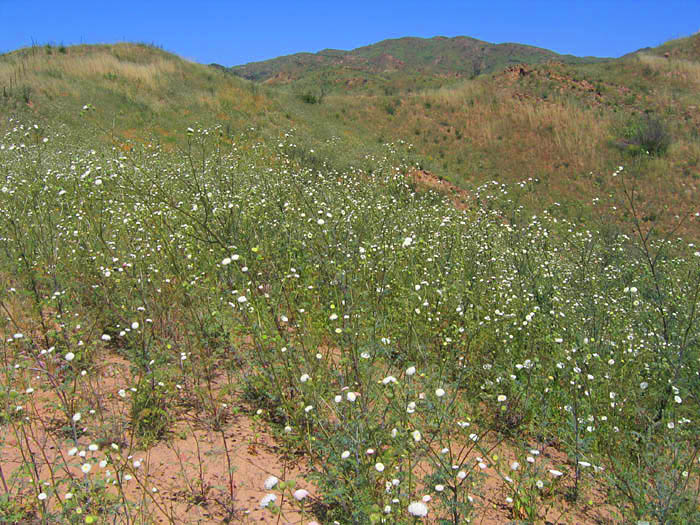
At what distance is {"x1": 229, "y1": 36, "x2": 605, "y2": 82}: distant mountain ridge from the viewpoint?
292ft

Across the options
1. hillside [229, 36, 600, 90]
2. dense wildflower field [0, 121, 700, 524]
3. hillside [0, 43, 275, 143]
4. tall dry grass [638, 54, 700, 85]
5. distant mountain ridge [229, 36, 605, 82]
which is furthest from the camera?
distant mountain ridge [229, 36, 605, 82]

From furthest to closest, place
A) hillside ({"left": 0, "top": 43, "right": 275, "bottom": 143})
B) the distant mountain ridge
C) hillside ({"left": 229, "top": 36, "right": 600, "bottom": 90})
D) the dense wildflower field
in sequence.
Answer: the distant mountain ridge → hillside ({"left": 229, "top": 36, "right": 600, "bottom": 90}) → hillside ({"left": 0, "top": 43, "right": 275, "bottom": 143}) → the dense wildflower field

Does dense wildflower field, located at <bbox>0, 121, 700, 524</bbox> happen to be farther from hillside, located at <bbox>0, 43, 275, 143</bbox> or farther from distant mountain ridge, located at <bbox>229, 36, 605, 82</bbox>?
distant mountain ridge, located at <bbox>229, 36, 605, 82</bbox>

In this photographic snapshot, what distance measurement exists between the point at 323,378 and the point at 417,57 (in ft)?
355

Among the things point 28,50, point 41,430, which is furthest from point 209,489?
point 28,50

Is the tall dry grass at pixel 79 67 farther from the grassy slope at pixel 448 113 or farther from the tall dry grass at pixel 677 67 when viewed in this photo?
the tall dry grass at pixel 677 67

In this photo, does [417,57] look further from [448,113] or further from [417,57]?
[448,113]

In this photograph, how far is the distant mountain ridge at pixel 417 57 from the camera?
292ft

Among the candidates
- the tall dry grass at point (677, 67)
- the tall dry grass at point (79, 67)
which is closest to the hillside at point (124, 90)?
the tall dry grass at point (79, 67)

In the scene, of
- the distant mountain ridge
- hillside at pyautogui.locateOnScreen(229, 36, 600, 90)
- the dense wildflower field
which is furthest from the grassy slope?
the distant mountain ridge

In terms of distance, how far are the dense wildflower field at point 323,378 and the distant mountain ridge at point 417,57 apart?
89328 millimetres

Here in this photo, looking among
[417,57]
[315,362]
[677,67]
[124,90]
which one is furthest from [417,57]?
[315,362]

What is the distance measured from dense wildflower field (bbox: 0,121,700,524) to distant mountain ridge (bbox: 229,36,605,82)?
89328 millimetres

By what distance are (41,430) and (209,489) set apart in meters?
1.12
